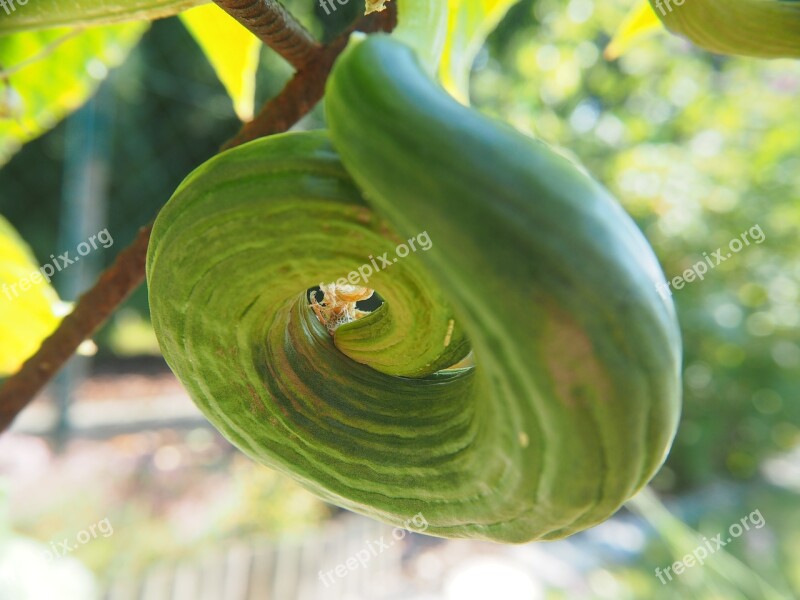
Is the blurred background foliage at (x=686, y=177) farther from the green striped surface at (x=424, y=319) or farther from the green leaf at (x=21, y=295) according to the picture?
the green striped surface at (x=424, y=319)

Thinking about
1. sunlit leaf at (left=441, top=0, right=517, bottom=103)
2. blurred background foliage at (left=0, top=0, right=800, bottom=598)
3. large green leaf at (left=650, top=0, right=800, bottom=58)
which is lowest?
blurred background foliage at (left=0, top=0, right=800, bottom=598)

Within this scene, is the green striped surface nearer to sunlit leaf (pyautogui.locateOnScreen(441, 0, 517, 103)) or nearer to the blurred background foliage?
sunlit leaf (pyautogui.locateOnScreen(441, 0, 517, 103))

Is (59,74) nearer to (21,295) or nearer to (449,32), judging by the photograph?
(21,295)

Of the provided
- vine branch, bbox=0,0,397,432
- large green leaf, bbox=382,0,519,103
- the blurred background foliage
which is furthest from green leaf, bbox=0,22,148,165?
the blurred background foliage

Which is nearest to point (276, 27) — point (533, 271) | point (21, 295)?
point (533, 271)

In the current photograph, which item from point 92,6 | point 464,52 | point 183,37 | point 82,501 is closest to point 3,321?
point 92,6

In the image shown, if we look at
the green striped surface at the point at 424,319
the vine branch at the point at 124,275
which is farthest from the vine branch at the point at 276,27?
the green striped surface at the point at 424,319

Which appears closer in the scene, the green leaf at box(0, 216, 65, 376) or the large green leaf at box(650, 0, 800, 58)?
the large green leaf at box(650, 0, 800, 58)
